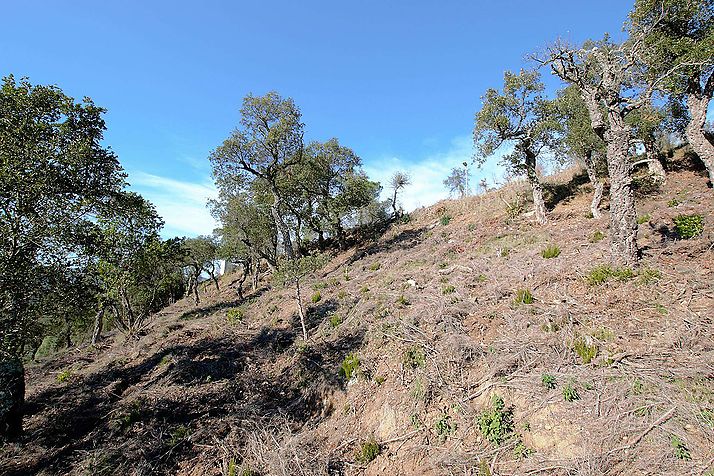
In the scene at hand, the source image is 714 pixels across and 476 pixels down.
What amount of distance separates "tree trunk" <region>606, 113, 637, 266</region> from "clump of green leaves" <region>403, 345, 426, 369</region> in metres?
6.38

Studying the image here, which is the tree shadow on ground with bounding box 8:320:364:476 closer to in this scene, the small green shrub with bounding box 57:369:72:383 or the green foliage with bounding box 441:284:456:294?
the small green shrub with bounding box 57:369:72:383

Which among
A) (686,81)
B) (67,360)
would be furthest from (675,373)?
(67,360)

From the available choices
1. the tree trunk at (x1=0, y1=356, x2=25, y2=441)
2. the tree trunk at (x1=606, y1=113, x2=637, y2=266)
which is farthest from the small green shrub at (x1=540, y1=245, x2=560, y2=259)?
the tree trunk at (x1=0, y1=356, x2=25, y2=441)

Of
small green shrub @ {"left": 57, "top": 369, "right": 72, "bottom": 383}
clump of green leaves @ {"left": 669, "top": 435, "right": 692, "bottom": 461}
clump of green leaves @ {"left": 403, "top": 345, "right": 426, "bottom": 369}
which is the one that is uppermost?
small green shrub @ {"left": 57, "top": 369, "right": 72, "bottom": 383}

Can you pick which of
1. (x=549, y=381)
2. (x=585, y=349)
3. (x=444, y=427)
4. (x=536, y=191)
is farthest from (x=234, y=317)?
(x=536, y=191)

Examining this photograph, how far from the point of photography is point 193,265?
109 feet

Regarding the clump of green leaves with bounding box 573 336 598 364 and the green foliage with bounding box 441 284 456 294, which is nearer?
the clump of green leaves with bounding box 573 336 598 364

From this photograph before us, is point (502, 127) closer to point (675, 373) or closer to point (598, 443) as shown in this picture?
point (675, 373)

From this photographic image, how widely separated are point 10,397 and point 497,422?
472 inches

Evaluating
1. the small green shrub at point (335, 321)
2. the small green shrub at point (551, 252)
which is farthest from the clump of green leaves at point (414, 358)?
the small green shrub at point (551, 252)

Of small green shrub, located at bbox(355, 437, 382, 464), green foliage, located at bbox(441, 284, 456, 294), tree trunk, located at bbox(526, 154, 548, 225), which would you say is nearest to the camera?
small green shrub, located at bbox(355, 437, 382, 464)

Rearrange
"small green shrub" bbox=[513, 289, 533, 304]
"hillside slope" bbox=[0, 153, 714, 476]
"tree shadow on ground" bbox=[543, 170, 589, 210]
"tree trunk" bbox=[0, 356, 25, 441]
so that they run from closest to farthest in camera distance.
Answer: "hillside slope" bbox=[0, 153, 714, 476]
"tree trunk" bbox=[0, 356, 25, 441]
"small green shrub" bbox=[513, 289, 533, 304]
"tree shadow on ground" bbox=[543, 170, 589, 210]

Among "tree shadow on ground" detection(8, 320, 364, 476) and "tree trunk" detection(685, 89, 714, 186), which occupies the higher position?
"tree trunk" detection(685, 89, 714, 186)

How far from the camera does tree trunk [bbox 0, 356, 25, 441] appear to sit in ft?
26.8
